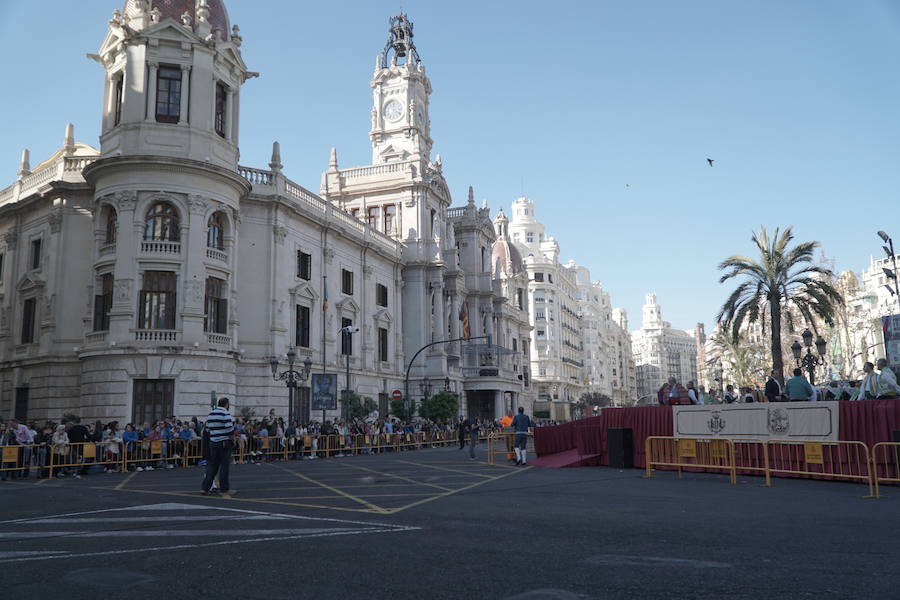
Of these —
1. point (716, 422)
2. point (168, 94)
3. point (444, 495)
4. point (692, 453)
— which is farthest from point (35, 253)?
point (716, 422)

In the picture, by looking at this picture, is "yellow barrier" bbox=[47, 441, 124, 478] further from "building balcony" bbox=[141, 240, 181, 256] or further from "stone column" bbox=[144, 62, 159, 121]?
"stone column" bbox=[144, 62, 159, 121]

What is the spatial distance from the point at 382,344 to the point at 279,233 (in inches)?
526

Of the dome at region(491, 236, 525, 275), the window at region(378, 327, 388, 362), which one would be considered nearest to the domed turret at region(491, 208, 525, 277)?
the dome at region(491, 236, 525, 275)

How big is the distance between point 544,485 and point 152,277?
70.5 ft

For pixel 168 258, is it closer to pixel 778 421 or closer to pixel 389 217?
pixel 778 421

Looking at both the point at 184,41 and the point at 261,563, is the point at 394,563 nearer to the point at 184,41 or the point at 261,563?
the point at 261,563

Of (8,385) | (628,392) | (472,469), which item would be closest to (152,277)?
(8,385)

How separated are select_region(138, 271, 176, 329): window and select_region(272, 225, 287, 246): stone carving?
6981mm

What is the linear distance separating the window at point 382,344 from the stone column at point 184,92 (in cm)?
1985

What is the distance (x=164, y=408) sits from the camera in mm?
28641

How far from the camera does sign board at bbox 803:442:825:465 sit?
15.0 meters

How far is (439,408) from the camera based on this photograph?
4388cm

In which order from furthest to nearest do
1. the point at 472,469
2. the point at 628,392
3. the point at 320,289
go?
the point at 628,392 → the point at 320,289 → the point at 472,469

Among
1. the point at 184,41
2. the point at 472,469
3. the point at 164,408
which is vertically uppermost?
the point at 184,41
